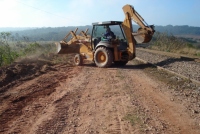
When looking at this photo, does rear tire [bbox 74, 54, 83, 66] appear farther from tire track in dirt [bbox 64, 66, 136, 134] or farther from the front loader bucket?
tire track in dirt [bbox 64, 66, 136, 134]

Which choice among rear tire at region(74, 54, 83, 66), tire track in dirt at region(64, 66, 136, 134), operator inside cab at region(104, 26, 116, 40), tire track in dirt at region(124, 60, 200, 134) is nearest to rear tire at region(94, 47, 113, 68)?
operator inside cab at region(104, 26, 116, 40)

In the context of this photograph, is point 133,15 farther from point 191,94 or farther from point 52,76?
point 191,94

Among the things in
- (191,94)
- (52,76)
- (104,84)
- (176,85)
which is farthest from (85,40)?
(191,94)

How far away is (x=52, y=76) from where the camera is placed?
11.0m

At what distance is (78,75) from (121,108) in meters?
5.06

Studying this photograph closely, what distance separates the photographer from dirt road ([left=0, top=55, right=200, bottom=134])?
5.29 meters

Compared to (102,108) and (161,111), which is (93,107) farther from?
(161,111)

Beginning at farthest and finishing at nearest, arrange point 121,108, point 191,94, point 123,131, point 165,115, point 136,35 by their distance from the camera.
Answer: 1. point 136,35
2. point 191,94
3. point 121,108
4. point 165,115
5. point 123,131

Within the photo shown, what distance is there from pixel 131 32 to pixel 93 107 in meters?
7.40

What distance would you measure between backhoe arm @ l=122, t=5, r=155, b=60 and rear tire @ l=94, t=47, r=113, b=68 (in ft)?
3.79

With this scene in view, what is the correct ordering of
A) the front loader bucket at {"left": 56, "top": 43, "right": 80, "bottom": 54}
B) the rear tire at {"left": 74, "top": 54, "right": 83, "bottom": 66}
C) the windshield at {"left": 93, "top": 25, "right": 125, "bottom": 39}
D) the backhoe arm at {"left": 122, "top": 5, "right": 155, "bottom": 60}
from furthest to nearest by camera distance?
the front loader bucket at {"left": 56, "top": 43, "right": 80, "bottom": 54} < the rear tire at {"left": 74, "top": 54, "right": 83, "bottom": 66} < the windshield at {"left": 93, "top": 25, "right": 125, "bottom": 39} < the backhoe arm at {"left": 122, "top": 5, "right": 155, "bottom": 60}

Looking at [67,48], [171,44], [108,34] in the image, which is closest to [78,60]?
[67,48]

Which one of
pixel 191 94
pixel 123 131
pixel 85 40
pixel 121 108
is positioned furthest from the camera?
pixel 85 40

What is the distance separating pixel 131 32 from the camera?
13094 millimetres
